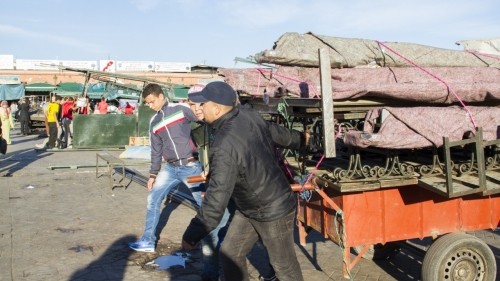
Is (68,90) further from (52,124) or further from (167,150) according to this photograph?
(167,150)

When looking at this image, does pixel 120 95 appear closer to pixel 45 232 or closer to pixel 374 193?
pixel 45 232

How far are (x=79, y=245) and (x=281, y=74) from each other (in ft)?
10.3

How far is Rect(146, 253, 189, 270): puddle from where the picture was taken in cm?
525

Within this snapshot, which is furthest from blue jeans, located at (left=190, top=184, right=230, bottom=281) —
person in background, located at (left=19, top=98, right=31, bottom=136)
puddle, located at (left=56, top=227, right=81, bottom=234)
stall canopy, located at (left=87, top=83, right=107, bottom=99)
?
stall canopy, located at (left=87, top=83, right=107, bottom=99)

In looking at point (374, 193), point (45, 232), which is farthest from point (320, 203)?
point (45, 232)

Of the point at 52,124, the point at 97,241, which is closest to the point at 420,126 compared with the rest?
the point at 97,241

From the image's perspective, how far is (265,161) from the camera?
132 inches

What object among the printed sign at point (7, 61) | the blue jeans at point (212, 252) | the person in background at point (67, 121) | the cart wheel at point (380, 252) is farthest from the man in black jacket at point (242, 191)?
the printed sign at point (7, 61)

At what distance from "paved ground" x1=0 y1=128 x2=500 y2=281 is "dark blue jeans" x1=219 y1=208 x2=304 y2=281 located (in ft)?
4.63

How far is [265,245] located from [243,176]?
1.83 ft

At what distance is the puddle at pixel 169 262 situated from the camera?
17.2ft

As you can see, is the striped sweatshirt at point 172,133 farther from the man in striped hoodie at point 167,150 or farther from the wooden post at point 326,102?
the wooden post at point 326,102

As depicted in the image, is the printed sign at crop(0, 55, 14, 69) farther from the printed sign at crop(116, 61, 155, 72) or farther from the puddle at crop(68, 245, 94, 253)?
the puddle at crop(68, 245, 94, 253)

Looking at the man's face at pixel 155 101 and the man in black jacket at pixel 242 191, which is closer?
the man in black jacket at pixel 242 191
